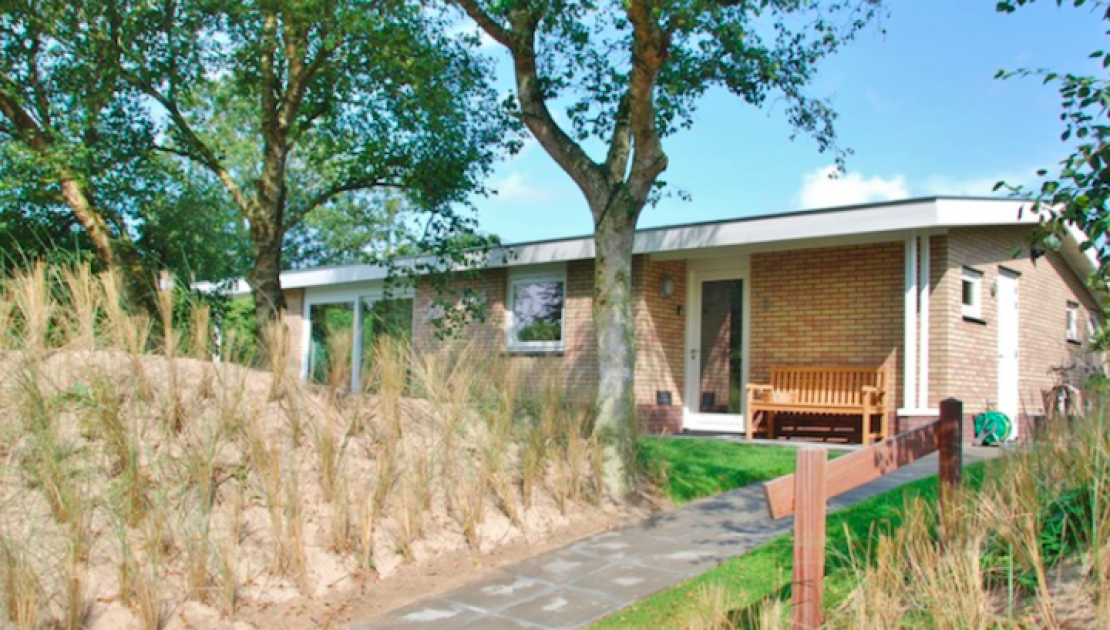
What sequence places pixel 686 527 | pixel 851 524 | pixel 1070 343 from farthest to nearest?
1. pixel 1070 343
2. pixel 686 527
3. pixel 851 524

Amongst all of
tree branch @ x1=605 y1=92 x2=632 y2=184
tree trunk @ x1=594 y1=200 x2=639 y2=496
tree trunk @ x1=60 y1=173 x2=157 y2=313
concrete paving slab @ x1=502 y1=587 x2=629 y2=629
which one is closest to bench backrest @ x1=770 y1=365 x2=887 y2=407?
tree trunk @ x1=594 y1=200 x2=639 y2=496

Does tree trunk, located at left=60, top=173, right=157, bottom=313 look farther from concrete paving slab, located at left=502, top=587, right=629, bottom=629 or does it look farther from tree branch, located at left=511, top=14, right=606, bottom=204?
Answer: concrete paving slab, located at left=502, top=587, right=629, bottom=629

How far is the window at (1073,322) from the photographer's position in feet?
47.0

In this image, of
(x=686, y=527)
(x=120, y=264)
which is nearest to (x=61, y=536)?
(x=686, y=527)

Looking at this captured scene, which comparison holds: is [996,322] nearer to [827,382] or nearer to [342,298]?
[827,382]

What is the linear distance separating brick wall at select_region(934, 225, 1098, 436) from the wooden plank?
→ 19.5ft

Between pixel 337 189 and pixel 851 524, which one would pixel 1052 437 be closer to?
pixel 851 524

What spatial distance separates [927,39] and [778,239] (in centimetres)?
381

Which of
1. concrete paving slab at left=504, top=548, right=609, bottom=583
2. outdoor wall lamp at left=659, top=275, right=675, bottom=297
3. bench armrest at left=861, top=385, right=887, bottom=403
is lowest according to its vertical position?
concrete paving slab at left=504, top=548, right=609, bottom=583

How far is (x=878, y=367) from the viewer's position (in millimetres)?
10734

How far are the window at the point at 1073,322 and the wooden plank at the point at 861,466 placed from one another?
12294mm

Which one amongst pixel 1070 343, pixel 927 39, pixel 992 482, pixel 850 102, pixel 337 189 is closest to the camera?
pixel 992 482

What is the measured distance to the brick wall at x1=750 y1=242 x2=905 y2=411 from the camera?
35.2ft

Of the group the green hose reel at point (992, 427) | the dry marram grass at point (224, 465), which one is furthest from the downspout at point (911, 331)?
the dry marram grass at point (224, 465)
